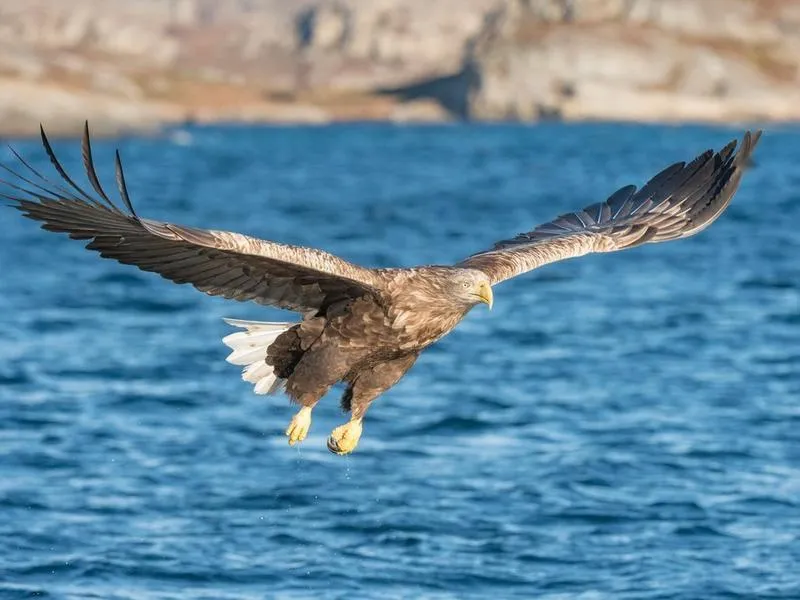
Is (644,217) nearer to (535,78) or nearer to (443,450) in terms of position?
(443,450)

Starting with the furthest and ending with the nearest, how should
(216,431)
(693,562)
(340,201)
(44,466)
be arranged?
(340,201)
(216,431)
(44,466)
(693,562)

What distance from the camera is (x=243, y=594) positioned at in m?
9.71

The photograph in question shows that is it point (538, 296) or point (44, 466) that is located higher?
point (538, 296)

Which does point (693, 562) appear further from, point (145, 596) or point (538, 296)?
point (538, 296)

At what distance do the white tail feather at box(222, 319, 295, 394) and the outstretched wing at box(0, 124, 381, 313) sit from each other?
1.69 feet

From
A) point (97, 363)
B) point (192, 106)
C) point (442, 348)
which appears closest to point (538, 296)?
point (442, 348)

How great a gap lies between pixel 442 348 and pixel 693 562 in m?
8.24

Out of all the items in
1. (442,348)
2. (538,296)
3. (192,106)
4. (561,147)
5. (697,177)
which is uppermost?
(192,106)

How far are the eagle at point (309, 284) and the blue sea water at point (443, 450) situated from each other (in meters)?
1.75

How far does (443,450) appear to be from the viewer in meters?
13.3

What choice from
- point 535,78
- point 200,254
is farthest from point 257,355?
point 535,78

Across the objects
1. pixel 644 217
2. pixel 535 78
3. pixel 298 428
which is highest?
pixel 535 78

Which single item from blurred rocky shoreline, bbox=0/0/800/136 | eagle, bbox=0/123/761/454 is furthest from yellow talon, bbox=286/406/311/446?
blurred rocky shoreline, bbox=0/0/800/136

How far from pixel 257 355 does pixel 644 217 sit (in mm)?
2957
